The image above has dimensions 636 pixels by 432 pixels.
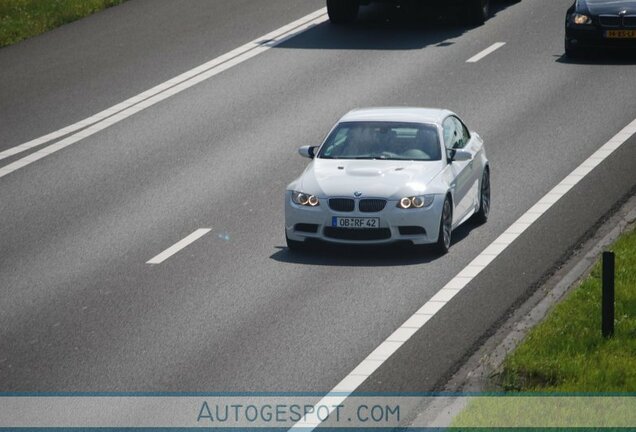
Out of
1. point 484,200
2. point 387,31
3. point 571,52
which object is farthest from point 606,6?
point 484,200

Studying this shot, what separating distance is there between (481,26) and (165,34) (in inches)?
255

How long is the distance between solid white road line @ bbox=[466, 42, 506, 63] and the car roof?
9.53m

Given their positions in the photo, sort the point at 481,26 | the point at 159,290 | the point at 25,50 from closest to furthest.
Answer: the point at 159,290 < the point at 25,50 < the point at 481,26

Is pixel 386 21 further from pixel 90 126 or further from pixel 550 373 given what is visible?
pixel 550 373

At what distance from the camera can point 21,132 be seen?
79.6 feet

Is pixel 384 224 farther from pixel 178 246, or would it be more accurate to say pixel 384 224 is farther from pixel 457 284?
pixel 178 246

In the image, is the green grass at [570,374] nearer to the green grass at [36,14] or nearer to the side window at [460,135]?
the side window at [460,135]

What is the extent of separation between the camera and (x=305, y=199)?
16.9m

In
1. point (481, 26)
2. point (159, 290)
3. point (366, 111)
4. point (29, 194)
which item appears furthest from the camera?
point (481, 26)

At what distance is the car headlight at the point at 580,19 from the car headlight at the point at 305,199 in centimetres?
1216

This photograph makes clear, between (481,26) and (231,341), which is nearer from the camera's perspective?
(231,341)

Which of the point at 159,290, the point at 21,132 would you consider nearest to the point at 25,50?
the point at 21,132

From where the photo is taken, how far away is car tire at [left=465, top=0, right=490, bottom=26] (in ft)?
101

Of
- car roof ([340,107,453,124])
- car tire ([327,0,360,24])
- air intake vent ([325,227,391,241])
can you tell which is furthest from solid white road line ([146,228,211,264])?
car tire ([327,0,360,24])
